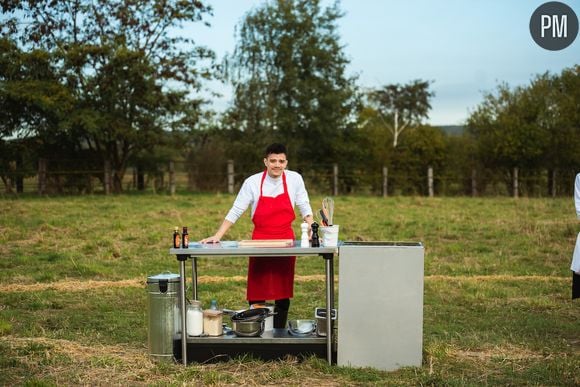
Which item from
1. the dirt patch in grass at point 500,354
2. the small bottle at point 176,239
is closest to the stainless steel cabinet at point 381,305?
the dirt patch in grass at point 500,354

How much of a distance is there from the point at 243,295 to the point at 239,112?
1108 inches

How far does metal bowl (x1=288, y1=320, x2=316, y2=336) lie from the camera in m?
6.85

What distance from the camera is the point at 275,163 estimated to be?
7.06 m

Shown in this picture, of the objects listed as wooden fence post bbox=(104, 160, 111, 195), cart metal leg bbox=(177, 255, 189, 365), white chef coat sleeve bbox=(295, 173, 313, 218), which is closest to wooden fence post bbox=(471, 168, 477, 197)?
wooden fence post bbox=(104, 160, 111, 195)

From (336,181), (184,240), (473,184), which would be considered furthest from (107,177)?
(184,240)

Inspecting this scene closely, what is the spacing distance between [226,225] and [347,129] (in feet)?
104

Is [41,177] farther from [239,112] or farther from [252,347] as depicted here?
[252,347]

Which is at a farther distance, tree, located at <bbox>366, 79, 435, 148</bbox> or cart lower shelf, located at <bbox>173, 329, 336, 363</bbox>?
tree, located at <bbox>366, 79, 435, 148</bbox>

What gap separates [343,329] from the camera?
650cm

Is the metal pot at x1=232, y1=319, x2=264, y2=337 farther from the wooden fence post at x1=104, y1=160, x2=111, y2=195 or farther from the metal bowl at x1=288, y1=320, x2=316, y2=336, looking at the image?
the wooden fence post at x1=104, y1=160, x2=111, y2=195

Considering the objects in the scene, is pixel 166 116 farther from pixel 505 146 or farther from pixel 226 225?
pixel 226 225

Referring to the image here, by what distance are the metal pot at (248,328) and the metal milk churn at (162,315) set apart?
0.51 m

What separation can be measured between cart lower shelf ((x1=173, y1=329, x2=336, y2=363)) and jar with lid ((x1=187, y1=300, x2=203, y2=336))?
0.08 m

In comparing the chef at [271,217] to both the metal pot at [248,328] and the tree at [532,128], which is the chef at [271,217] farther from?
the tree at [532,128]
